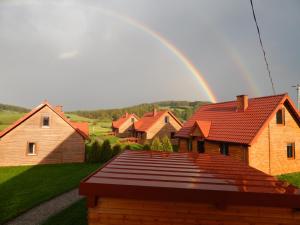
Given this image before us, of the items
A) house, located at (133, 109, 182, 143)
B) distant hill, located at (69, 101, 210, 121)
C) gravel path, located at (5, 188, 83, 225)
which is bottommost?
gravel path, located at (5, 188, 83, 225)

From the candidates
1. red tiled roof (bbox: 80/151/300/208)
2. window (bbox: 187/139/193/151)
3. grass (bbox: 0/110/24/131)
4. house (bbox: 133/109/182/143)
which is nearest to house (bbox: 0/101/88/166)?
window (bbox: 187/139/193/151)

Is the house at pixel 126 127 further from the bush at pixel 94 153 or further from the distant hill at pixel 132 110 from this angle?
the distant hill at pixel 132 110

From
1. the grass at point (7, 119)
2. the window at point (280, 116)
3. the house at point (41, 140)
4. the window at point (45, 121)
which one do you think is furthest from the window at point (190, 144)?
the grass at point (7, 119)

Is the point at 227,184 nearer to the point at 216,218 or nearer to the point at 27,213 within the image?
the point at 216,218

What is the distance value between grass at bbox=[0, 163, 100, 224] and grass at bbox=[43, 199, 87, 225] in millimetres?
1818

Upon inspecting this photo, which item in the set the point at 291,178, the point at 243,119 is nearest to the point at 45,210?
the point at 291,178

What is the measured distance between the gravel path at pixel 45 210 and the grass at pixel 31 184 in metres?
0.31

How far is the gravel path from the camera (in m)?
10.6

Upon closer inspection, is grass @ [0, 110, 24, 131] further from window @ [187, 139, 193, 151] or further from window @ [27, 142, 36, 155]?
window @ [187, 139, 193, 151]

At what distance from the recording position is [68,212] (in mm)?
11586

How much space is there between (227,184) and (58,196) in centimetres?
1096

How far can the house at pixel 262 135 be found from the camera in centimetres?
1972

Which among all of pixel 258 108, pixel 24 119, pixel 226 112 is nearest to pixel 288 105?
pixel 258 108

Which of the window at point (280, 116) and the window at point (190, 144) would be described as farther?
the window at point (190, 144)
